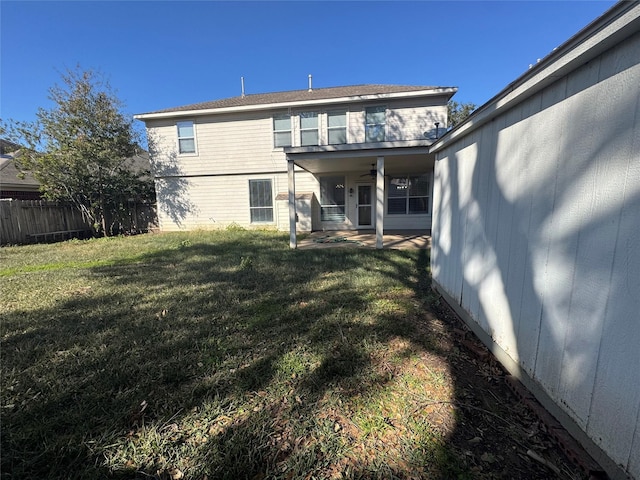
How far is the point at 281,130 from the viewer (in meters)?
11.5

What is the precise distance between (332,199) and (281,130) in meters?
3.46

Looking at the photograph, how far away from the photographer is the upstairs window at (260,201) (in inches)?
473

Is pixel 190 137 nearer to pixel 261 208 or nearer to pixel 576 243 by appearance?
pixel 261 208

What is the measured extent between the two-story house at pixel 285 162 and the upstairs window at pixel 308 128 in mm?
38

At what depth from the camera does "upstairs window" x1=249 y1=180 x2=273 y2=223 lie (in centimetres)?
1202

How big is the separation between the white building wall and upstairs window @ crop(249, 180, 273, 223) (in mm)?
10097

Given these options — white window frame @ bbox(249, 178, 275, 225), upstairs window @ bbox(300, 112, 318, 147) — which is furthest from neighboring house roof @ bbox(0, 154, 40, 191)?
upstairs window @ bbox(300, 112, 318, 147)

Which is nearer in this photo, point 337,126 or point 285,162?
point 337,126

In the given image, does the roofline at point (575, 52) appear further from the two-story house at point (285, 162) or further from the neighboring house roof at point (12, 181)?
the neighboring house roof at point (12, 181)

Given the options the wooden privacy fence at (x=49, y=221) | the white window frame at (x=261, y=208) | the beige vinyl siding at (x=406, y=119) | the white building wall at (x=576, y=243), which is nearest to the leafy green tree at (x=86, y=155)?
the wooden privacy fence at (x=49, y=221)

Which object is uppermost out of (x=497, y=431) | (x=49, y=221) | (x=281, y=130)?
(x=281, y=130)

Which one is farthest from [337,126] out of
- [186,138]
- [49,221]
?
[49,221]

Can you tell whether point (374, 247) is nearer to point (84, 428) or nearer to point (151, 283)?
point (151, 283)

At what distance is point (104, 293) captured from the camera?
442cm
